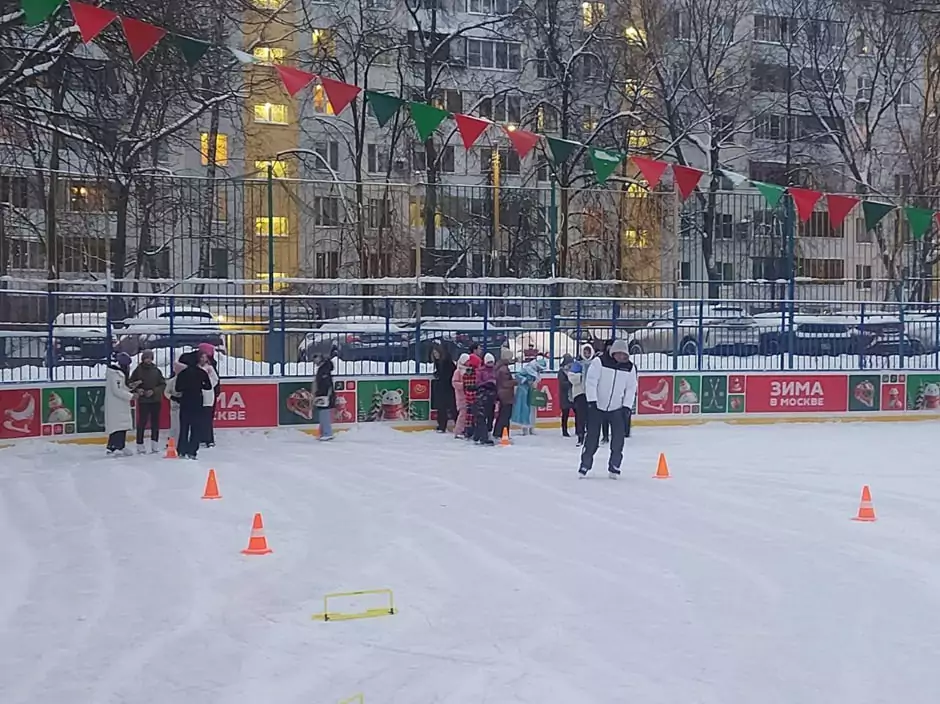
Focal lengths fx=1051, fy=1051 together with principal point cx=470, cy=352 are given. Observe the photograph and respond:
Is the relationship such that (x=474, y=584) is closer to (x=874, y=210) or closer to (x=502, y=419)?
(x=502, y=419)

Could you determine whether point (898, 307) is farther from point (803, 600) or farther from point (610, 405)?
point (803, 600)

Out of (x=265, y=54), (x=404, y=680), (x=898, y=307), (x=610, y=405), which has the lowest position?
(x=404, y=680)

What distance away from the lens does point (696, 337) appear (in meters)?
20.5

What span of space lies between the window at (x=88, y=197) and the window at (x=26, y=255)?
0.87m

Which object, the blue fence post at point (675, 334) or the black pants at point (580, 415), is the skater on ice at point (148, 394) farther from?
the blue fence post at point (675, 334)

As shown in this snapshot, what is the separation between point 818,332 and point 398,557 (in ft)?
48.6

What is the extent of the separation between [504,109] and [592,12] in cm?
456

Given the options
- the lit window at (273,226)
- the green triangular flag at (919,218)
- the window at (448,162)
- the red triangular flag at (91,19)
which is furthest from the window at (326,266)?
the window at (448,162)

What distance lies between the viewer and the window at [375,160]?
4019 centimetres

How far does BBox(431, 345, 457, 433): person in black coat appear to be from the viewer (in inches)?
715

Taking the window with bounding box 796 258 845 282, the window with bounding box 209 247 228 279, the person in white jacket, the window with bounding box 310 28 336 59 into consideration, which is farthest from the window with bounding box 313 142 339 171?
the person in white jacket

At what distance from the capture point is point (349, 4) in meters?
34.2

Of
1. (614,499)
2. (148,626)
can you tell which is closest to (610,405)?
(614,499)

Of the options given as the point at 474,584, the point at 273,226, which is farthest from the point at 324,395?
the point at 474,584
